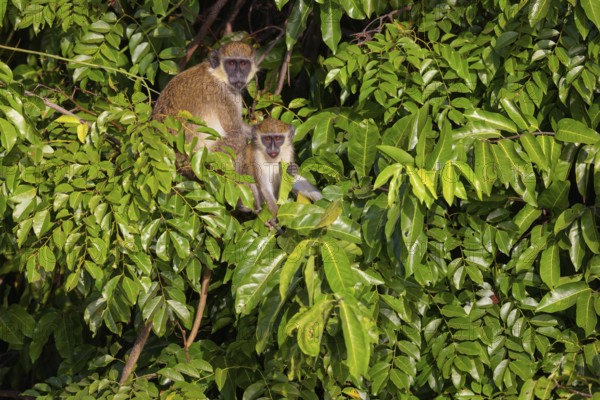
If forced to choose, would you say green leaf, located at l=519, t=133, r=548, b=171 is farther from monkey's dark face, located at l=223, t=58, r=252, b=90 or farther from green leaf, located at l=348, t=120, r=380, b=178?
monkey's dark face, located at l=223, t=58, r=252, b=90

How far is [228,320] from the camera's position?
437 centimetres

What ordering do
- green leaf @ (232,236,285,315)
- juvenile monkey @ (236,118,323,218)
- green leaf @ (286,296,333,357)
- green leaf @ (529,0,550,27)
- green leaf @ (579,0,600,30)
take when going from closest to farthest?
green leaf @ (286,296,333,357) < green leaf @ (232,236,285,315) < green leaf @ (579,0,600,30) < green leaf @ (529,0,550,27) < juvenile monkey @ (236,118,323,218)

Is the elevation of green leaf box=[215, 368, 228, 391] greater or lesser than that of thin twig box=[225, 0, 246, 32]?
lesser

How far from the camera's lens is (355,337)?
8.68 feet

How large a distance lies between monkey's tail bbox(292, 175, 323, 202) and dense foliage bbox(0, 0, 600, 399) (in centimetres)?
20

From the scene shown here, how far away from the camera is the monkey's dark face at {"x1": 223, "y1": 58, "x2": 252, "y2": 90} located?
5039mm

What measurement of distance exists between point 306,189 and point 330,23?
3.44ft

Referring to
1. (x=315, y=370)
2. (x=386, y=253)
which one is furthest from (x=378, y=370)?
(x=386, y=253)

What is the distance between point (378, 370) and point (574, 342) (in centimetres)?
95

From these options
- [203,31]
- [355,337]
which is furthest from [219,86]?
[355,337]

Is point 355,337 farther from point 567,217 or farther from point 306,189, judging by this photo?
point 306,189

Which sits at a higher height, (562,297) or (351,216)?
(351,216)

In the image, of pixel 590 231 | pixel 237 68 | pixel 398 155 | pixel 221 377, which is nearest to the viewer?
pixel 398 155

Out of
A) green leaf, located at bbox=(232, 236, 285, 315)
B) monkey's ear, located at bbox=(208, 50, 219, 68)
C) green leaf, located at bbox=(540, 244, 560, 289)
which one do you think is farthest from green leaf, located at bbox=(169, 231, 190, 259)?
monkey's ear, located at bbox=(208, 50, 219, 68)
